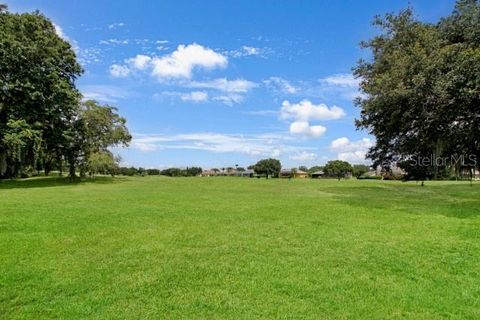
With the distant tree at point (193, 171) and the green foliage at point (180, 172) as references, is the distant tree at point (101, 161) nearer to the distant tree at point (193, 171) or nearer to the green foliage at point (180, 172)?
the green foliage at point (180, 172)

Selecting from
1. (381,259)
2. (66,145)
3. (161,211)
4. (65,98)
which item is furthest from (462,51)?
(66,145)

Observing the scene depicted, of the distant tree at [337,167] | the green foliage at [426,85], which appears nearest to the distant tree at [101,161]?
the green foliage at [426,85]

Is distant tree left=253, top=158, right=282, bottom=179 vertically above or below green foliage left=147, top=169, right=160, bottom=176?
above

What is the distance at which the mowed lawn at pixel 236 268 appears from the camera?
524 cm

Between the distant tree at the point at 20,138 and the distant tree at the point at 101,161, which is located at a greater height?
the distant tree at the point at 20,138

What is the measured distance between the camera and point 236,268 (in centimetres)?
682

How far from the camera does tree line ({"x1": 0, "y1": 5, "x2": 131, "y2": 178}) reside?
2919 centimetres

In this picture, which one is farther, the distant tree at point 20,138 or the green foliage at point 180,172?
the green foliage at point 180,172

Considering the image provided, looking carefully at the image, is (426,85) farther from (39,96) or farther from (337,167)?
(337,167)

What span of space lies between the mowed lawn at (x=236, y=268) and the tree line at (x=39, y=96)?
67.0 ft

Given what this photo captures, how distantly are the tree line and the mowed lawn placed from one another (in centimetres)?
2042

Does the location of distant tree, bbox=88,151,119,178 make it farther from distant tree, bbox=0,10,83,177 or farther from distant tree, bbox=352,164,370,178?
distant tree, bbox=352,164,370,178

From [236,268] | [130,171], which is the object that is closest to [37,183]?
[130,171]

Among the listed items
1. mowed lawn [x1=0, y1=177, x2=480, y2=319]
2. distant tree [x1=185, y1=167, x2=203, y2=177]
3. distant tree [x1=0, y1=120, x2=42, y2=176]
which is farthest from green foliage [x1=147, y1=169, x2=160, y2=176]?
mowed lawn [x1=0, y1=177, x2=480, y2=319]
